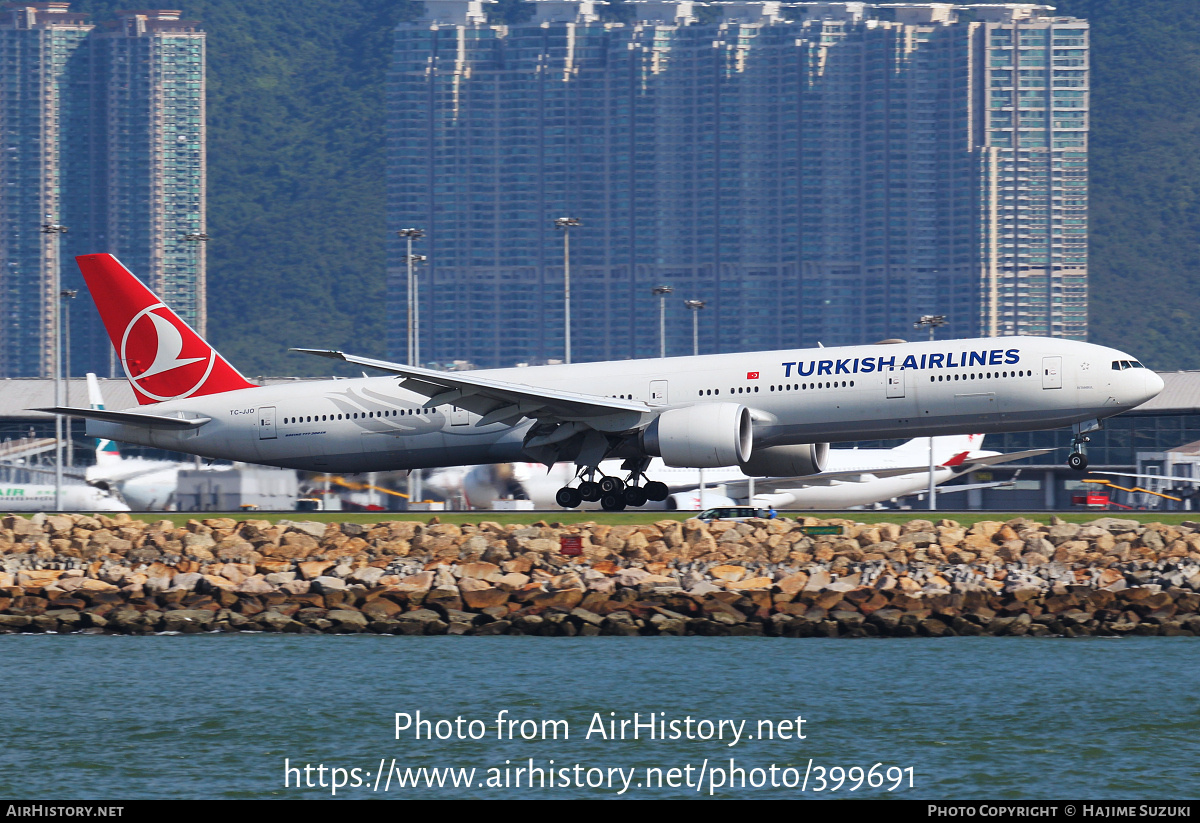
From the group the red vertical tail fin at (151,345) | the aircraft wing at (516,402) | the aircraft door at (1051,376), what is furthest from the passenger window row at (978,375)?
the red vertical tail fin at (151,345)

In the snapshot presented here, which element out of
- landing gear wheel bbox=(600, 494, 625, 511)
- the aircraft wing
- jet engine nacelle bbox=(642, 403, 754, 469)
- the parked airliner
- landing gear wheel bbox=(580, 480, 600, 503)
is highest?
the aircraft wing

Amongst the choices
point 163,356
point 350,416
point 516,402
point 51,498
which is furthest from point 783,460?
point 51,498

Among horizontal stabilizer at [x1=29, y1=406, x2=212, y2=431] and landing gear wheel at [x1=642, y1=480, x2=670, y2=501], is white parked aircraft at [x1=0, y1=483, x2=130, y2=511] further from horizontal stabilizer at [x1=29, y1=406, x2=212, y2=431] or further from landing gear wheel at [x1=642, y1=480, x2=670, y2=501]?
landing gear wheel at [x1=642, y1=480, x2=670, y2=501]

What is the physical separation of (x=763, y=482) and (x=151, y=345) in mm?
30583

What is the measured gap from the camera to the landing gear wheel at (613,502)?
48.9 metres

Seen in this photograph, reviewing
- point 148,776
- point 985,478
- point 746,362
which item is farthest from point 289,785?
point 985,478

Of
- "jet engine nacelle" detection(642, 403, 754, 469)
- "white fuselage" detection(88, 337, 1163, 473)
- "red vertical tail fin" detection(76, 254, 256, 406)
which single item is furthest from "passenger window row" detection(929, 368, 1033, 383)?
"red vertical tail fin" detection(76, 254, 256, 406)

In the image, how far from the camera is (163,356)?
170ft

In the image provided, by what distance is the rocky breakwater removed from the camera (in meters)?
43.3

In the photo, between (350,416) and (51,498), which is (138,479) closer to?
(51,498)

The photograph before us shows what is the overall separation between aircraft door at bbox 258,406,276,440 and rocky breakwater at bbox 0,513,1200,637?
2.75 metres

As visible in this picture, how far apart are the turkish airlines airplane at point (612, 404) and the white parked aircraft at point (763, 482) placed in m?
18.1

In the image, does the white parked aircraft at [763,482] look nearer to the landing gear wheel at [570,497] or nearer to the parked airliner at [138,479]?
the landing gear wheel at [570,497]

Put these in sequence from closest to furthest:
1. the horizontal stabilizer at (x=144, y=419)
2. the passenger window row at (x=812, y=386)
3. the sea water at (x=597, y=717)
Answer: the sea water at (x=597, y=717) → the passenger window row at (x=812, y=386) → the horizontal stabilizer at (x=144, y=419)
